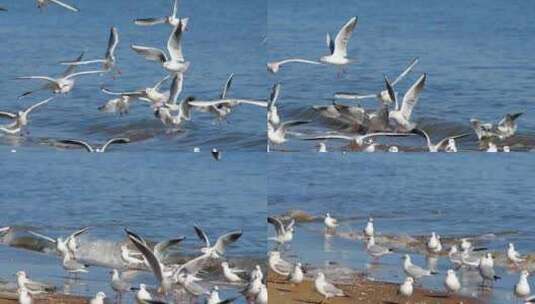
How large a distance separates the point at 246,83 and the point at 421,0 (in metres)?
1.17

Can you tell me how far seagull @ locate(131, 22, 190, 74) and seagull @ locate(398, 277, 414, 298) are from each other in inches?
71.9

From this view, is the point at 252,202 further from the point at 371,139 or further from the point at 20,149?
the point at 20,149

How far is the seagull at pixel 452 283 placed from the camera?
8633 mm

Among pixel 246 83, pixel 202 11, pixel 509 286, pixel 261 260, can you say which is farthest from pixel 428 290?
pixel 202 11

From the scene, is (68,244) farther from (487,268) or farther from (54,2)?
(487,268)

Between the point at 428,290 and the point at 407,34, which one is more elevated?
the point at 407,34

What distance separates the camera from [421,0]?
29.6 feet

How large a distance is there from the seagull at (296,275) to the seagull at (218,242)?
370mm

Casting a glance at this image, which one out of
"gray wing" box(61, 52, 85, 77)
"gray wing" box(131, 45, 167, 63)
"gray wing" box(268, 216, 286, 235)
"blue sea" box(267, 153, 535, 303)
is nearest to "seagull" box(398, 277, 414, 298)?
"blue sea" box(267, 153, 535, 303)

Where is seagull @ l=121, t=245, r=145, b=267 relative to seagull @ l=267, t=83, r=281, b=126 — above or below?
below

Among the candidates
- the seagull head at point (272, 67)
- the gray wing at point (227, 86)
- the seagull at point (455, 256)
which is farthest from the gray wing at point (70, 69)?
the seagull at point (455, 256)

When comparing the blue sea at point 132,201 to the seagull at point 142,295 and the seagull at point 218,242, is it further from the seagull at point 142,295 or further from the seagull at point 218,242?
the seagull at point 142,295

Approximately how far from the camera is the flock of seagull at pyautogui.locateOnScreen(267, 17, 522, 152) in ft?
28.8

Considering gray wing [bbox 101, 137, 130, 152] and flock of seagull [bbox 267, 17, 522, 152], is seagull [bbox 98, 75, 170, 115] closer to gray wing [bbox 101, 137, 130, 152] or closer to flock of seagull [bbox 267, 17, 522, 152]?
gray wing [bbox 101, 137, 130, 152]
